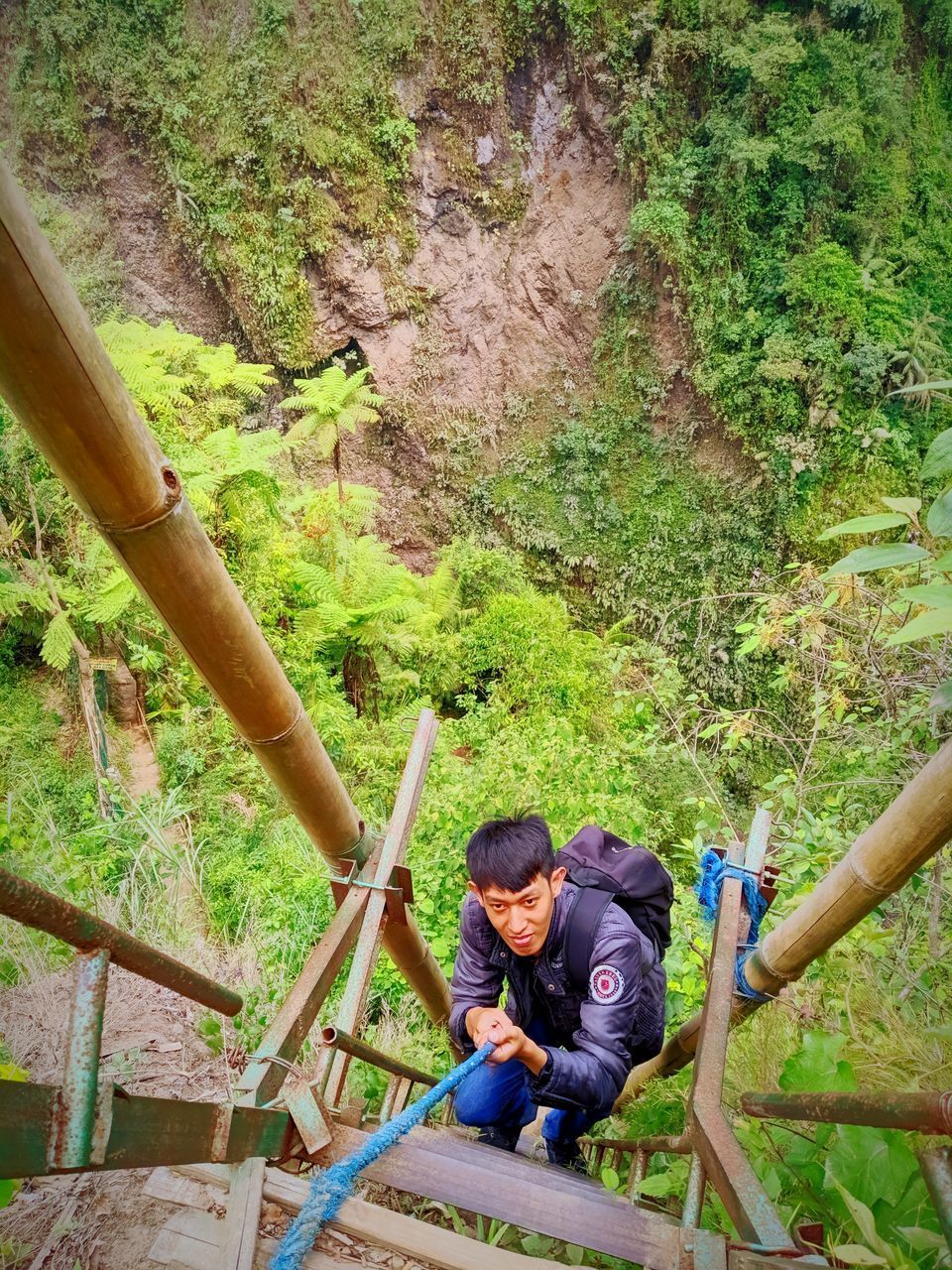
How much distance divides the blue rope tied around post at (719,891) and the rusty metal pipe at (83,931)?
1.51 meters

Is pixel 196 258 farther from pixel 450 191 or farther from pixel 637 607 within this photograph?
pixel 637 607

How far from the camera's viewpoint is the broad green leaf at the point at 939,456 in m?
1.06

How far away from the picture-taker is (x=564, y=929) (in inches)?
75.0

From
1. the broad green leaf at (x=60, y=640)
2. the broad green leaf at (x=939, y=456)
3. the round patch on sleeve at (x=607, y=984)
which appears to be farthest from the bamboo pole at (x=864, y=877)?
the broad green leaf at (x=60, y=640)

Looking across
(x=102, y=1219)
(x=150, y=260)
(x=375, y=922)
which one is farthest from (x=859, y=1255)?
(x=150, y=260)

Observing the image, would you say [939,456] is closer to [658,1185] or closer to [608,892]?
[608,892]

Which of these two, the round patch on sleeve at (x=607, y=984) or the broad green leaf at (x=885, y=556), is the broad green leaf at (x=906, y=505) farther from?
the round patch on sleeve at (x=607, y=984)

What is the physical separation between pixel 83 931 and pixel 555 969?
1.34 meters

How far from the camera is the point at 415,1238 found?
3.79 feet

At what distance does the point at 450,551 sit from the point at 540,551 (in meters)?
1.38

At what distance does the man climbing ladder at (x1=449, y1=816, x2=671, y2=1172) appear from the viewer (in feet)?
5.61

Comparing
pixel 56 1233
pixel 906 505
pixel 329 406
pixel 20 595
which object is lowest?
pixel 56 1233

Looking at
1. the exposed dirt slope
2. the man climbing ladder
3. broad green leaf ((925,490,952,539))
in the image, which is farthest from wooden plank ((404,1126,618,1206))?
the exposed dirt slope

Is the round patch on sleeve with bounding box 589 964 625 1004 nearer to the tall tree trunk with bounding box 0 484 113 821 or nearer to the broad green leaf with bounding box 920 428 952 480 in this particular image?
the broad green leaf with bounding box 920 428 952 480
